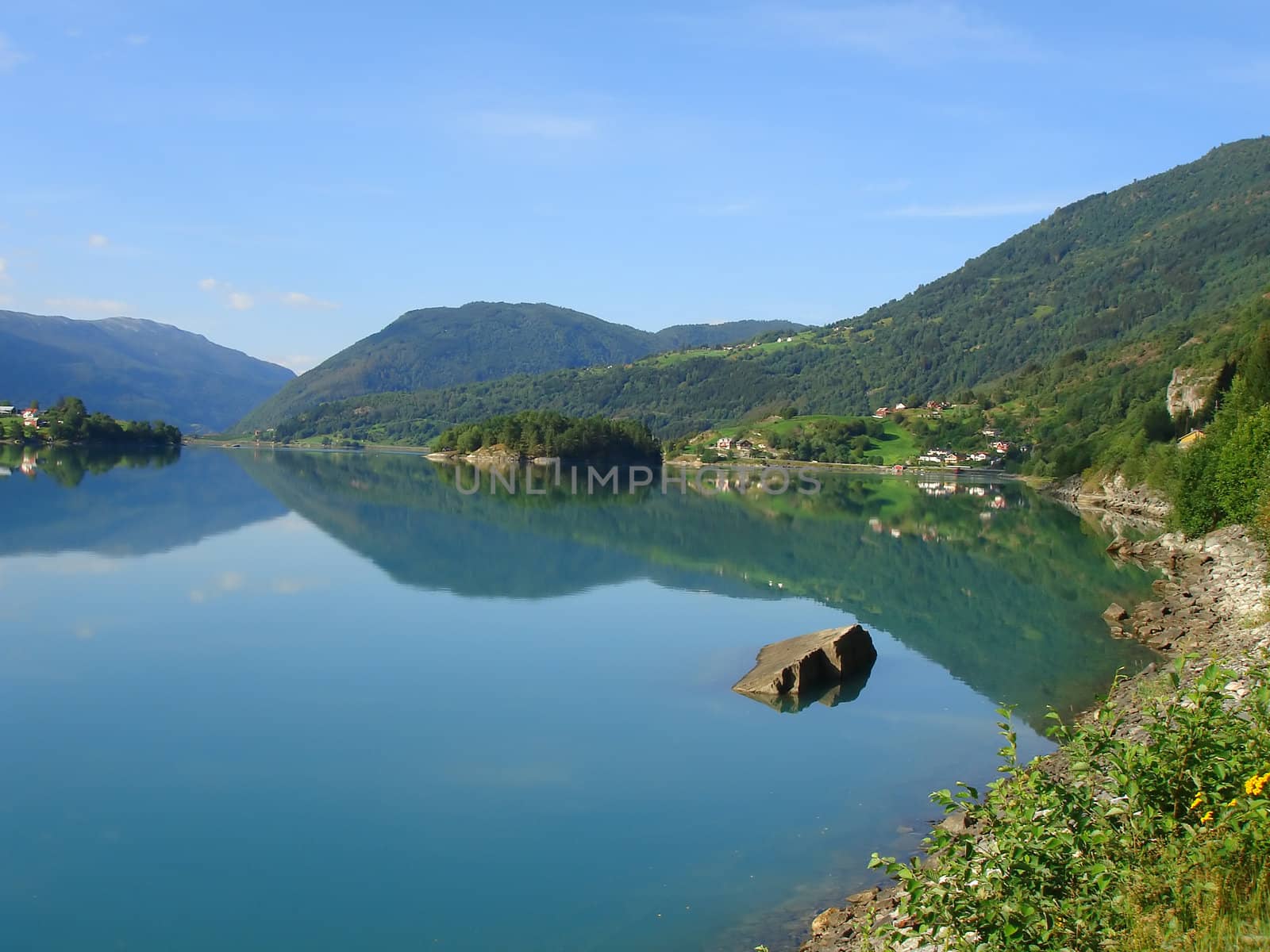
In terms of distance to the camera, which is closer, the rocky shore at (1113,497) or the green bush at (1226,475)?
the green bush at (1226,475)

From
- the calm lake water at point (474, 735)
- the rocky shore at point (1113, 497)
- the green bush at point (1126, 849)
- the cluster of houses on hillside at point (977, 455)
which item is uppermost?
the cluster of houses on hillside at point (977, 455)

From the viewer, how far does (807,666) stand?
24359mm

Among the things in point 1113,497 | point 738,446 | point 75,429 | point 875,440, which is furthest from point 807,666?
point 738,446

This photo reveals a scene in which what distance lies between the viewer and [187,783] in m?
16.7

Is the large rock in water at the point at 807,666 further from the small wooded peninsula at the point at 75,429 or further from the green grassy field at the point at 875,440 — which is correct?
the small wooded peninsula at the point at 75,429

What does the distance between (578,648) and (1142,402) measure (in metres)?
101

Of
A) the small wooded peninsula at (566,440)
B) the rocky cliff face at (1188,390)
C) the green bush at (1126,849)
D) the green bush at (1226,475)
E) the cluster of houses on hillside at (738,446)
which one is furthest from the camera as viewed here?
the cluster of houses on hillside at (738,446)

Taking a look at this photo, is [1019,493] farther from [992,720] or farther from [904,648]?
[992,720]

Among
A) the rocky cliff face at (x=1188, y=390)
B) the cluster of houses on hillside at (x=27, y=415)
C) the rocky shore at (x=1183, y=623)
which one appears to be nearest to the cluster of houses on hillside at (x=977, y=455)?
the rocky cliff face at (x=1188, y=390)

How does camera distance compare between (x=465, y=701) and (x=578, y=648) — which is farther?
(x=578, y=648)

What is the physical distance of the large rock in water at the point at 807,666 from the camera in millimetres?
23547

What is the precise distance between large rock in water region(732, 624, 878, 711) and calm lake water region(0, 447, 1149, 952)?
0.62 m

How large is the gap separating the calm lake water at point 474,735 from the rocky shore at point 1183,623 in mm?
816

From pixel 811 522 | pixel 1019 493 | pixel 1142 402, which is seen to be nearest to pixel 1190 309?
pixel 1142 402
